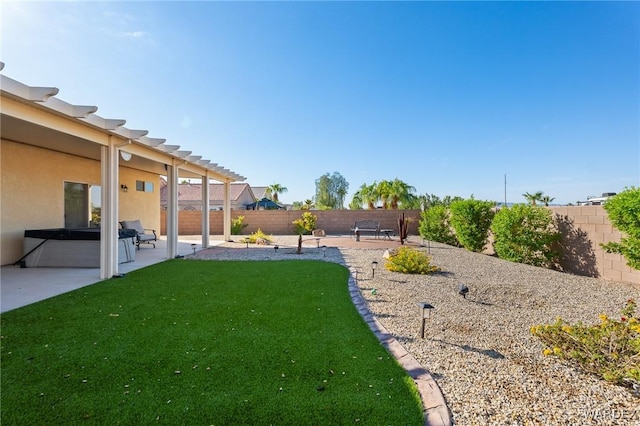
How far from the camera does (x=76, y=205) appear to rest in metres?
10.5

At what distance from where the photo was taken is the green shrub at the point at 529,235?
8312 millimetres

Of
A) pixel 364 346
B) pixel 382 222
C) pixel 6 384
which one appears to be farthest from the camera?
pixel 382 222

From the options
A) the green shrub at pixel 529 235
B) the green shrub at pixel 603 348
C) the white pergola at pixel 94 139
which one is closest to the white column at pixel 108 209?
the white pergola at pixel 94 139

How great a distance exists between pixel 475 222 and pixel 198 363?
10.5 metres

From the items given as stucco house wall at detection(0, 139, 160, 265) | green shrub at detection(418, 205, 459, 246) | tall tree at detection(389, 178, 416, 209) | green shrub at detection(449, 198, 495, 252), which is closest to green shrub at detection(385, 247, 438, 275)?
green shrub at detection(449, 198, 495, 252)

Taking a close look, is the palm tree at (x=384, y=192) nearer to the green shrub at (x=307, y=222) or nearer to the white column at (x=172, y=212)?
the green shrub at (x=307, y=222)

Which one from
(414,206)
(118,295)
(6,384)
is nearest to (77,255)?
(118,295)

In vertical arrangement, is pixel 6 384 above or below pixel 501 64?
below

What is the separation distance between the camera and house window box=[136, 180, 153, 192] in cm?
1379

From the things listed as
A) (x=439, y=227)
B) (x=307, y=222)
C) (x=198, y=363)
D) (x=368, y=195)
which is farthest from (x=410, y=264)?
(x=368, y=195)

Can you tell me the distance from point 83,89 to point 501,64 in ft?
42.3

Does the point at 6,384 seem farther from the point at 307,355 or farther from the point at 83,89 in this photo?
the point at 83,89

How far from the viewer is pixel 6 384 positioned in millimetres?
2576

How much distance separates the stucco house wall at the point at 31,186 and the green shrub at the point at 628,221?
1348cm
